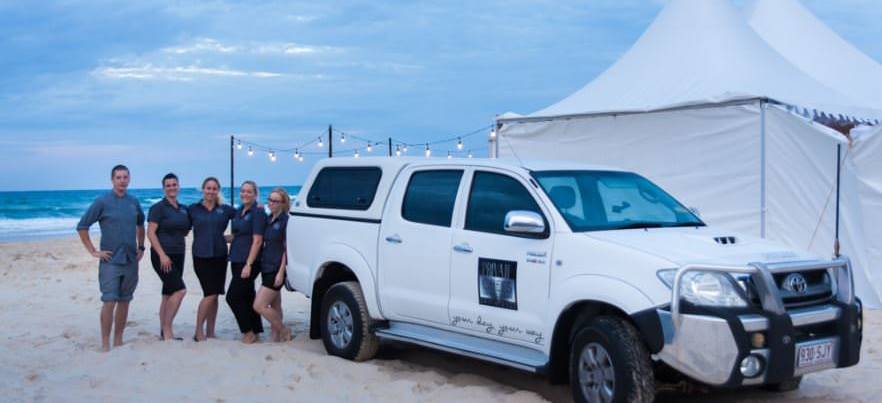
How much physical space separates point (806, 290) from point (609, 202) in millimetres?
1535

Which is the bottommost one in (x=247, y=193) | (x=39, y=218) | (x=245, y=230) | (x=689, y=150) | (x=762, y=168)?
(x=39, y=218)

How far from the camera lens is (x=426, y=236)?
7211 mm

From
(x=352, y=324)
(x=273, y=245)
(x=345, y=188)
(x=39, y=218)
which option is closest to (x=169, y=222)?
(x=273, y=245)

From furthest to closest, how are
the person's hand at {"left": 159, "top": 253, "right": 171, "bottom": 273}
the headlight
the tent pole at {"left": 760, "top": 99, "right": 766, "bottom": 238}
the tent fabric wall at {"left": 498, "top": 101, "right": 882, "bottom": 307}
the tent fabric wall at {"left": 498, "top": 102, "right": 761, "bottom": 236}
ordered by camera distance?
the tent fabric wall at {"left": 498, "top": 102, "right": 761, "bottom": 236} → the tent pole at {"left": 760, "top": 99, "right": 766, "bottom": 238} → the tent fabric wall at {"left": 498, "top": 101, "right": 882, "bottom": 307} → the person's hand at {"left": 159, "top": 253, "right": 171, "bottom": 273} → the headlight

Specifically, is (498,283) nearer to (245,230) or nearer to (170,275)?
(245,230)

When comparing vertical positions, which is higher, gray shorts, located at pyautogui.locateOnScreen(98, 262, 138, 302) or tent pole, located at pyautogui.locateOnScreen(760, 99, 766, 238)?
tent pole, located at pyautogui.locateOnScreen(760, 99, 766, 238)

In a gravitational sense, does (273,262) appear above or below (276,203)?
below

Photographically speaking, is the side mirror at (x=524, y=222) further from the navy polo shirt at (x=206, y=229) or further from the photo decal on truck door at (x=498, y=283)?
the navy polo shirt at (x=206, y=229)

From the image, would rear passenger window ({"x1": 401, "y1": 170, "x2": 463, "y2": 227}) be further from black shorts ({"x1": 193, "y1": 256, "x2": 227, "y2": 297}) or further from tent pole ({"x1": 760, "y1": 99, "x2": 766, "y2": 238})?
tent pole ({"x1": 760, "y1": 99, "x2": 766, "y2": 238})

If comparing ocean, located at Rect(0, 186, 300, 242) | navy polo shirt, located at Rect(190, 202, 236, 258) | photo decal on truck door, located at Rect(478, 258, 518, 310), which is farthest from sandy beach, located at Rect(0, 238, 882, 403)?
ocean, located at Rect(0, 186, 300, 242)

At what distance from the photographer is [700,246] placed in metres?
5.78

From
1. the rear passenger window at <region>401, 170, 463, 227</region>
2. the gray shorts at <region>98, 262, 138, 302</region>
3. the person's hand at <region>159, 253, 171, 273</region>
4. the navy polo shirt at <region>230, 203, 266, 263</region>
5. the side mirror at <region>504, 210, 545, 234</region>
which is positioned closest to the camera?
the side mirror at <region>504, 210, 545, 234</region>

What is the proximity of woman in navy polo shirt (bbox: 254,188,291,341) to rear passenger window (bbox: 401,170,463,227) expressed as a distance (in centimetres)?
184

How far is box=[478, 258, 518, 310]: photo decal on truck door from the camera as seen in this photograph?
6.38 metres
